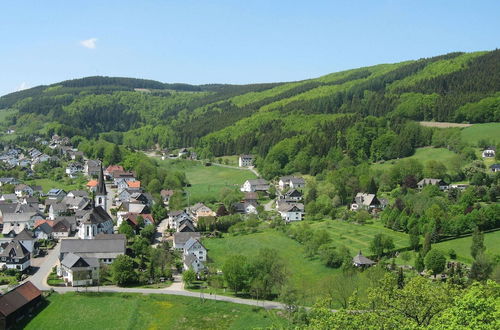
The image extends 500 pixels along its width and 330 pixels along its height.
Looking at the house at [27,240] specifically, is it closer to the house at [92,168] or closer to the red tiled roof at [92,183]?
the red tiled roof at [92,183]

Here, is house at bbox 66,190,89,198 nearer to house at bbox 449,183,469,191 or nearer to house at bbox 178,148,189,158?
house at bbox 449,183,469,191

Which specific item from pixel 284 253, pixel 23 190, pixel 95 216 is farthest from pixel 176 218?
pixel 23 190

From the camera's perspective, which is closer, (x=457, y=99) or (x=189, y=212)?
(x=189, y=212)

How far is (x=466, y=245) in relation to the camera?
5278cm

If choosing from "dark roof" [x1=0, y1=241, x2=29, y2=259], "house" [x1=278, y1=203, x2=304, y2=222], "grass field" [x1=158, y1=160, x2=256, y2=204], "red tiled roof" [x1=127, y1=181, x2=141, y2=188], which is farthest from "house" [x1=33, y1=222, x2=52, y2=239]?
"house" [x1=278, y1=203, x2=304, y2=222]

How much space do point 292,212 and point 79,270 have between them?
33822 millimetres

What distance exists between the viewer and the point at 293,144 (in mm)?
114062

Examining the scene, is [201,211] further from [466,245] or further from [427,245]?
[466,245]

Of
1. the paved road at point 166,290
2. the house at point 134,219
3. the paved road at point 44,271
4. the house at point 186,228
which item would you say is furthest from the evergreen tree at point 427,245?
the house at point 134,219

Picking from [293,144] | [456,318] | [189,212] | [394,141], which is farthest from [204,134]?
[456,318]

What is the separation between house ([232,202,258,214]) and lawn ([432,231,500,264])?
31.3 meters

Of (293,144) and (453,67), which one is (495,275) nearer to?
(293,144)

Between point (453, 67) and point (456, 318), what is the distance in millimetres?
148016

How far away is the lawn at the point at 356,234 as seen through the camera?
2180 inches
